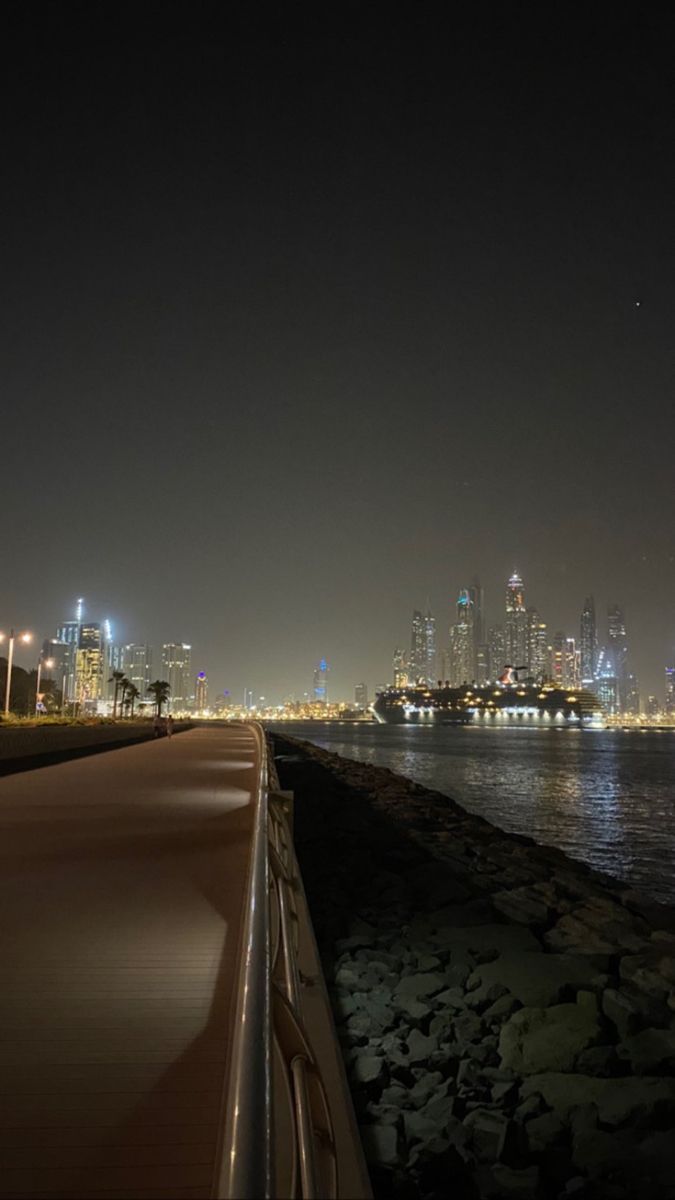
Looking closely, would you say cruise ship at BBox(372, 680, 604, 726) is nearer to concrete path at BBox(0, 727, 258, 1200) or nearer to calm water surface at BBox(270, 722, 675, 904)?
calm water surface at BBox(270, 722, 675, 904)

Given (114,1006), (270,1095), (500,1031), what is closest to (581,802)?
(500,1031)

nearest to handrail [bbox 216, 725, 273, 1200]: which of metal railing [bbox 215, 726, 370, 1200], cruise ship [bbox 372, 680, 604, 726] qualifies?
metal railing [bbox 215, 726, 370, 1200]

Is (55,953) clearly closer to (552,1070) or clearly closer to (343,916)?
(552,1070)

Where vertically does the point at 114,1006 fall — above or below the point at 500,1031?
above

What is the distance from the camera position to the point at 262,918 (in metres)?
3.85

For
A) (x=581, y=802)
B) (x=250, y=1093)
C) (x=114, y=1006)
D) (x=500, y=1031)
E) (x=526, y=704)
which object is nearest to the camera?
(x=250, y=1093)

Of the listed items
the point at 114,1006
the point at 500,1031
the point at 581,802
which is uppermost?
the point at 114,1006

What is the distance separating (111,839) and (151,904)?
10.6ft

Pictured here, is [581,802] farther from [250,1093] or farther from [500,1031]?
[250,1093]

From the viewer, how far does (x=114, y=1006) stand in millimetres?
4531

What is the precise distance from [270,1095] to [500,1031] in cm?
490

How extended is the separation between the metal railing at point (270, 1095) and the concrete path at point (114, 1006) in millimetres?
448

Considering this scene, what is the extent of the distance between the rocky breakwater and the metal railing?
1.09m

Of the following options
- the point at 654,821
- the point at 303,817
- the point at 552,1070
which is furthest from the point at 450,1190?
the point at 654,821
